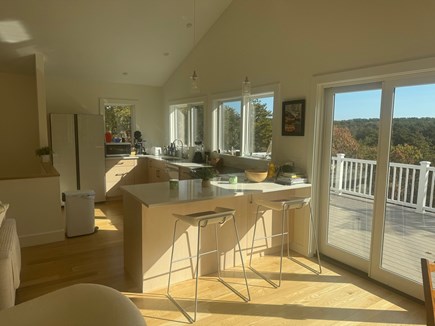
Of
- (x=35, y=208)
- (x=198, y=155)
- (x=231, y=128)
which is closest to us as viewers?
(x=35, y=208)

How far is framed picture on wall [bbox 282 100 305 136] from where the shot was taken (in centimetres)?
346

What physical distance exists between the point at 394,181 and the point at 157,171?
406 cm

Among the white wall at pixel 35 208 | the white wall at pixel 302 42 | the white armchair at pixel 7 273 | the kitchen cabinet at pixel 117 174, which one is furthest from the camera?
the kitchen cabinet at pixel 117 174

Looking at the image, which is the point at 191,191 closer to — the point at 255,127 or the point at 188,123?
the point at 255,127

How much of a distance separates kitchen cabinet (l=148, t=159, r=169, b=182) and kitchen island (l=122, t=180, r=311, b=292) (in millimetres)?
2152

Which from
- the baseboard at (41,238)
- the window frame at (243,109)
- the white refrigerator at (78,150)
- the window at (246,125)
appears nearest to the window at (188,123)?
the window frame at (243,109)

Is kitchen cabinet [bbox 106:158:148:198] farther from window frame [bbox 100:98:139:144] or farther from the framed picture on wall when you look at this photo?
the framed picture on wall

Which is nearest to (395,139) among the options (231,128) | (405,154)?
(405,154)

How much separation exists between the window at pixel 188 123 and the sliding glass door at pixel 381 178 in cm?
279

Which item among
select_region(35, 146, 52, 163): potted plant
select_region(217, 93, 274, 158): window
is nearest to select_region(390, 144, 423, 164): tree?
select_region(217, 93, 274, 158): window

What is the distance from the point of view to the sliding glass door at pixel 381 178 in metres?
2.61

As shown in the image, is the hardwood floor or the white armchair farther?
the hardwood floor

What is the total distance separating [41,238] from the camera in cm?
380

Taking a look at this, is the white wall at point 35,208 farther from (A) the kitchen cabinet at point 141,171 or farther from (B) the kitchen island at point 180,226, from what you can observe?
(A) the kitchen cabinet at point 141,171
